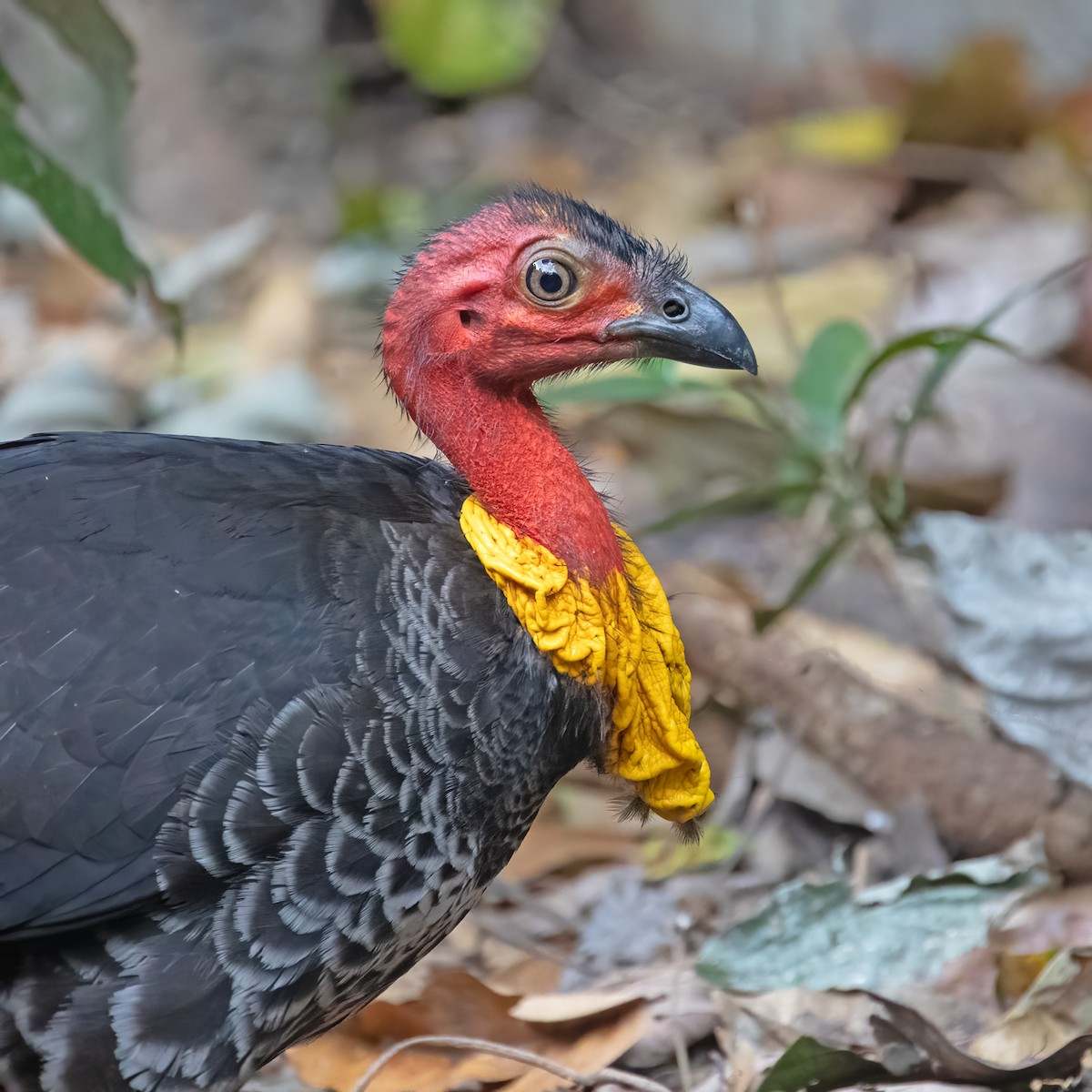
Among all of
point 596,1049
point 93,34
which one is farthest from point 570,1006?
point 93,34

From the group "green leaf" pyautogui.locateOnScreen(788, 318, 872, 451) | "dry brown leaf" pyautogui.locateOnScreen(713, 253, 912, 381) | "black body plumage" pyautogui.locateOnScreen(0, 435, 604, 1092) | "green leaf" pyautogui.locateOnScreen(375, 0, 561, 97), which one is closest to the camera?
"black body plumage" pyautogui.locateOnScreen(0, 435, 604, 1092)

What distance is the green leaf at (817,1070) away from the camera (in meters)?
2.64

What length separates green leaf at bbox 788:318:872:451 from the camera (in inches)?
183

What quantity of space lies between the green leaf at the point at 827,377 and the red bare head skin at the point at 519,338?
75.5 inches

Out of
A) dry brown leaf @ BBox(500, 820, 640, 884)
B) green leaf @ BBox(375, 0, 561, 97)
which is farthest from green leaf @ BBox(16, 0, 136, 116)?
green leaf @ BBox(375, 0, 561, 97)

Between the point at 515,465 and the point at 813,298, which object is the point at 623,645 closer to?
the point at 515,465

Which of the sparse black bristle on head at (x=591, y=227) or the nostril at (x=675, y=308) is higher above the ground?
the sparse black bristle on head at (x=591, y=227)

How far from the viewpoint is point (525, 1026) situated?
10.7ft

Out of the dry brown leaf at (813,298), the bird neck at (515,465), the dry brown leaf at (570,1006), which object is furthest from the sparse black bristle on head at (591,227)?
the dry brown leaf at (813,298)

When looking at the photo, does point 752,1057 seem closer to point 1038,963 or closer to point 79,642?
point 1038,963

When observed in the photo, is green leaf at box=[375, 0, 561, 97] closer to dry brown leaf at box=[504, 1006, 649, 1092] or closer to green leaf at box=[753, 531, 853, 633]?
green leaf at box=[753, 531, 853, 633]

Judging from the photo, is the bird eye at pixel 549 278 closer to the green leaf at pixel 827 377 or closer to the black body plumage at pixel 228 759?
the black body plumage at pixel 228 759

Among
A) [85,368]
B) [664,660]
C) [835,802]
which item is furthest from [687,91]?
[664,660]

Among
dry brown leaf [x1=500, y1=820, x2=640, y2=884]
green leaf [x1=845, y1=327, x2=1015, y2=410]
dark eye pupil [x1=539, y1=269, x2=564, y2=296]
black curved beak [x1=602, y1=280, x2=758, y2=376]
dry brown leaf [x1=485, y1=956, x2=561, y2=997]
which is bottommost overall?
dry brown leaf [x1=485, y1=956, x2=561, y2=997]
